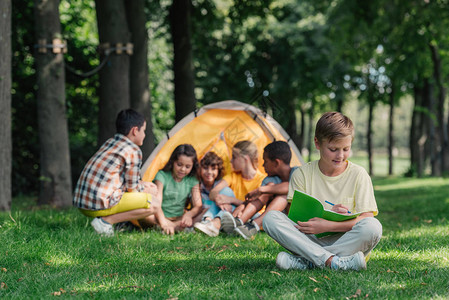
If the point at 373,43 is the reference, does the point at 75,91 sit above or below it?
below

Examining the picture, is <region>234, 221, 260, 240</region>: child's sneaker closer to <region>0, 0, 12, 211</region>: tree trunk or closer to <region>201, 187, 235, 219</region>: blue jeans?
<region>201, 187, 235, 219</region>: blue jeans

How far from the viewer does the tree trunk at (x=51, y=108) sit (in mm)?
6812

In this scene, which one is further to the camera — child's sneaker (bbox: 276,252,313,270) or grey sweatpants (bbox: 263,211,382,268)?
child's sneaker (bbox: 276,252,313,270)

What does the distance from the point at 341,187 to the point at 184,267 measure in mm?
1259

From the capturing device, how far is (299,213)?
360 centimetres

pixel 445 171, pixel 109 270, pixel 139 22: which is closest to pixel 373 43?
pixel 445 171

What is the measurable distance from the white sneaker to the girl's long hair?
3.46 feet

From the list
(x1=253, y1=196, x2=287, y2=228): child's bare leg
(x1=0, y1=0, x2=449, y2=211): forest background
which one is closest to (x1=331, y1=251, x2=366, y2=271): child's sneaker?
(x1=253, y1=196, x2=287, y2=228): child's bare leg

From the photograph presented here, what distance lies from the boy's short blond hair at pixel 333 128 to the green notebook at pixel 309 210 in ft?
1.31

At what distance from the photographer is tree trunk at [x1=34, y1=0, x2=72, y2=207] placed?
22.4ft

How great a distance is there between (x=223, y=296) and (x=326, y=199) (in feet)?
3.68

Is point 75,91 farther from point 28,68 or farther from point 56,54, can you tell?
point 56,54

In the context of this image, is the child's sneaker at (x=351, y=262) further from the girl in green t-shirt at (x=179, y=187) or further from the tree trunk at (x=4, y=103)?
the tree trunk at (x=4, y=103)

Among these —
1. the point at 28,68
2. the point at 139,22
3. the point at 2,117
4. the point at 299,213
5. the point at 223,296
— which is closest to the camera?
the point at 223,296
